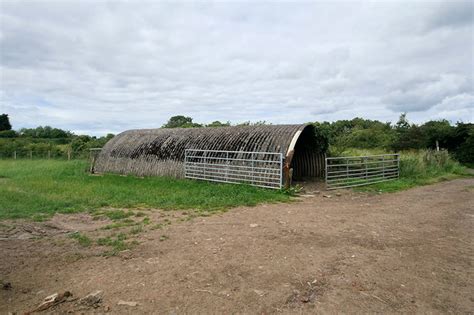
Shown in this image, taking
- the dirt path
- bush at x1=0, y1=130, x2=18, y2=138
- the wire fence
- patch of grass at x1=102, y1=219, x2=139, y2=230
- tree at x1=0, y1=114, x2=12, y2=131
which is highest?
tree at x1=0, y1=114, x2=12, y2=131

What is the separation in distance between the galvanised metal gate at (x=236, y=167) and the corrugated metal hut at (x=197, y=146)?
15.8 inches

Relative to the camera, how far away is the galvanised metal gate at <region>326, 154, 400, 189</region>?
46.3ft

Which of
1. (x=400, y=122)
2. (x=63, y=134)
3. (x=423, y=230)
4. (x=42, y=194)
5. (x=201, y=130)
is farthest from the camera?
(x=63, y=134)

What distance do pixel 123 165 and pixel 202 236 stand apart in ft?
47.9

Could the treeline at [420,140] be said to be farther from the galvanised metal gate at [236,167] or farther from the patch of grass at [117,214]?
the patch of grass at [117,214]

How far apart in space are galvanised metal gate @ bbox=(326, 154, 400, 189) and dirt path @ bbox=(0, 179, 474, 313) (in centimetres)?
592

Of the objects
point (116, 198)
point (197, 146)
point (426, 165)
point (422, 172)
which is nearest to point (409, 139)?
point (426, 165)

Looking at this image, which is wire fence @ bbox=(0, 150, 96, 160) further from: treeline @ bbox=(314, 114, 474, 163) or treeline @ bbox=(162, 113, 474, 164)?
treeline @ bbox=(314, 114, 474, 163)

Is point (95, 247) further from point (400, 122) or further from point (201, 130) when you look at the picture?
point (400, 122)

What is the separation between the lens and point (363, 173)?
14875 millimetres

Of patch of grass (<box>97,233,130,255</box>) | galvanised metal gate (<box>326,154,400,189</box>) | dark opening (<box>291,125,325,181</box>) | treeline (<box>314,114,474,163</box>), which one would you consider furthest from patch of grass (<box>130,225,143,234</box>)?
treeline (<box>314,114,474,163</box>)

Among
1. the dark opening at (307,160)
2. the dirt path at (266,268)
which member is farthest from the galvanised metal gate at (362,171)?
the dirt path at (266,268)

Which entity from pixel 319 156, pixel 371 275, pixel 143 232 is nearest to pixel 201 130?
pixel 319 156

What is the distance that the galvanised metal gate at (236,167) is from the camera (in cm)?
1334
